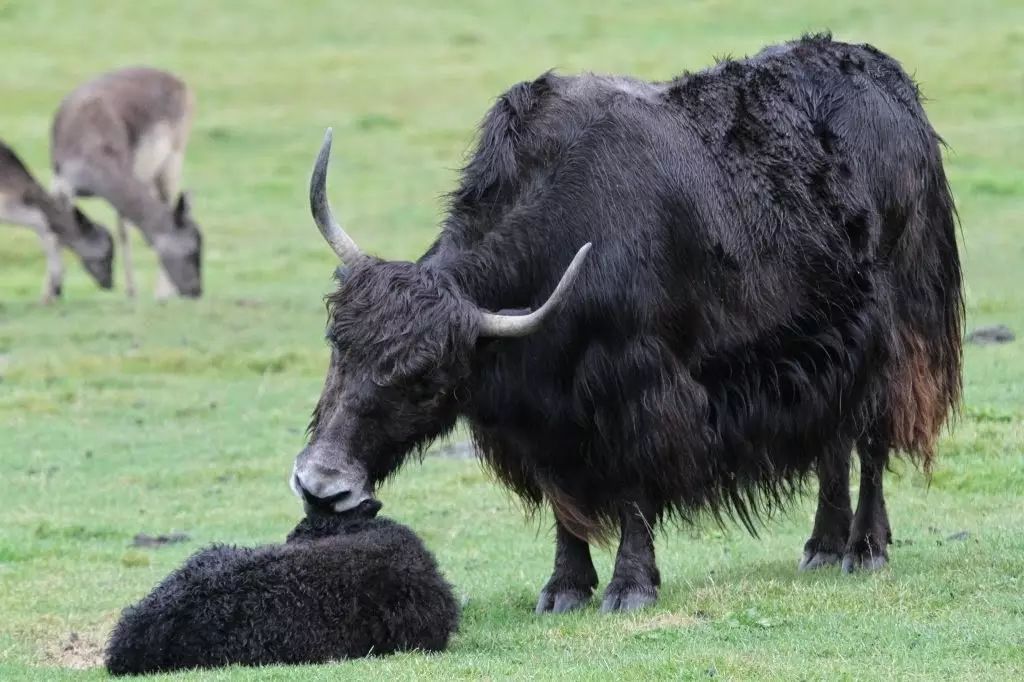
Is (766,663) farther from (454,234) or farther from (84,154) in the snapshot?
(84,154)

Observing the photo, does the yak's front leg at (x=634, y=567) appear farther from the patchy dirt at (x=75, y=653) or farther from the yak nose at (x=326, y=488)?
the patchy dirt at (x=75, y=653)

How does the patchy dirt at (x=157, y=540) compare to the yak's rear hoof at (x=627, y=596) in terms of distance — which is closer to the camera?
the yak's rear hoof at (x=627, y=596)

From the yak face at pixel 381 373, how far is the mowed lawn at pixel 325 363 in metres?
0.75

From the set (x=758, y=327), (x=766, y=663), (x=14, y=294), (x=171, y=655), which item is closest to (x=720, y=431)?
(x=758, y=327)

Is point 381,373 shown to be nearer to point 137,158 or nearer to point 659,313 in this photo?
point 659,313

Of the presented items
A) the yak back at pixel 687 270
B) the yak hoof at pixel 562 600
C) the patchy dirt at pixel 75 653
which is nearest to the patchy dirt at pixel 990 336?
the yak back at pixel 687 270

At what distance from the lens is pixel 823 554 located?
8031mm

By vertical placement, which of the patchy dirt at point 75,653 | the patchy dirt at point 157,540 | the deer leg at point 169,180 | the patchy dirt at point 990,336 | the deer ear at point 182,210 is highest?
the deer leg at point 169,180

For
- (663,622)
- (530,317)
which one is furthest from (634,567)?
(530,317)

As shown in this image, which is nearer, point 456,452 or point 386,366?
point 386,366

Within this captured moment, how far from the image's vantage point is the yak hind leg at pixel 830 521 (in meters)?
8.01

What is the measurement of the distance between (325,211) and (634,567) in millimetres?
1887

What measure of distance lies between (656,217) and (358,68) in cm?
2738

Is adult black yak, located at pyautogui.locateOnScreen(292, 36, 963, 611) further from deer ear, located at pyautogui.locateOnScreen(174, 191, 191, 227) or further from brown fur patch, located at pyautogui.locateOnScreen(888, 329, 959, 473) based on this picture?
deer ear, located at pyautogui.locateOnScreen(174, 191, 191, 227)
